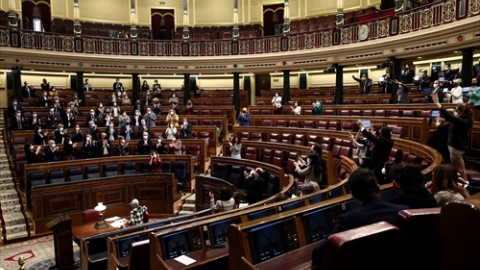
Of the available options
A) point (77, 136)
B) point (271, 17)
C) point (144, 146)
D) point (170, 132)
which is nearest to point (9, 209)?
point (77, 136)

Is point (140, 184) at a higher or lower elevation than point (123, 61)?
lower

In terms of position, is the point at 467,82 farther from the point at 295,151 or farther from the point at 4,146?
the point at 4,146

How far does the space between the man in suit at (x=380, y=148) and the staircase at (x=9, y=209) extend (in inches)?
265

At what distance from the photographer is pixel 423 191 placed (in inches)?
85.1

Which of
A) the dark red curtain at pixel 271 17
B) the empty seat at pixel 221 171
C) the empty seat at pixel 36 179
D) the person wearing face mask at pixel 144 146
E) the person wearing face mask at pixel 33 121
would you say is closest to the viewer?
the empty seat at pixel 36 179

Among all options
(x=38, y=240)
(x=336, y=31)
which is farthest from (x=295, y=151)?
(x=336, y=31)

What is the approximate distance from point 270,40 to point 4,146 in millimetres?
9866

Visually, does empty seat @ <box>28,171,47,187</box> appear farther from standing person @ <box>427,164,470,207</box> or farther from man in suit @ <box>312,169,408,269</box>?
standing person @ <box>427,164,470,207</box>

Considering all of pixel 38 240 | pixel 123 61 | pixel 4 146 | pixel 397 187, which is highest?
pixel 123 61

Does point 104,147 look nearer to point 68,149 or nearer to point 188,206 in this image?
point 68,149

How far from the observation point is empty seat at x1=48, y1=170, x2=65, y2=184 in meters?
8.17

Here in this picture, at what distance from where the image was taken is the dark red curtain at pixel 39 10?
16234 mm

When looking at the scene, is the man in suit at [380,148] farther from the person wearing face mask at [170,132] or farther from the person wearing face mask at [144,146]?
the person wearing face mask at [170,132]

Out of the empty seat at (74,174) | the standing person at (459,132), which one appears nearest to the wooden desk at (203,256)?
the standing person at (459,132)
